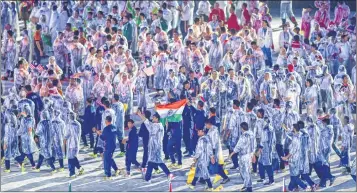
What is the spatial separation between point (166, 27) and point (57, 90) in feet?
30.7

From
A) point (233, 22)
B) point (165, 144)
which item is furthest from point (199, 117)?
point (233, 22)

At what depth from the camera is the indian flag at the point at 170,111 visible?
3027 centimetres

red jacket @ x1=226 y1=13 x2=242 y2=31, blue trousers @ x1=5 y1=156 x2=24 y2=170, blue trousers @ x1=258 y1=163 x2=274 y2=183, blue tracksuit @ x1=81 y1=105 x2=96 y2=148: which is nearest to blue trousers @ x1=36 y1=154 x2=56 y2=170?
blue trousers @ x1=5 y1=156 x2=24 y2=170

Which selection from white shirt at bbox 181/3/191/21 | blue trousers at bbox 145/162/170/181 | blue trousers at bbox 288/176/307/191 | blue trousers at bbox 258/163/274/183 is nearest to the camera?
blue trousers at bbox 288/176/307/191

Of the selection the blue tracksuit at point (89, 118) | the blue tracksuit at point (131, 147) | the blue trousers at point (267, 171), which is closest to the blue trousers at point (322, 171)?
the blue trousers at point (267, 171)

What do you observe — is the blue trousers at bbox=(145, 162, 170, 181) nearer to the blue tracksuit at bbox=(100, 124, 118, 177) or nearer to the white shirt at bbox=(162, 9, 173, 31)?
the blue tracksuit at bbox=(100, 124, 118, 177)

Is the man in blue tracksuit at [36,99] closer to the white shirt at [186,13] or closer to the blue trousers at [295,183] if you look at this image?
the blue trousers at [295,183]

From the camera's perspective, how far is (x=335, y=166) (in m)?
30.6

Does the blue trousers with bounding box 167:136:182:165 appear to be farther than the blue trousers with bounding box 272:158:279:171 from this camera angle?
Yes

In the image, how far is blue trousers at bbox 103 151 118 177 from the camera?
29.1 meters

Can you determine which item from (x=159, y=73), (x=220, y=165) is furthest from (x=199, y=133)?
(x=159, y=73)

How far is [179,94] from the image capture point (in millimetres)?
32531

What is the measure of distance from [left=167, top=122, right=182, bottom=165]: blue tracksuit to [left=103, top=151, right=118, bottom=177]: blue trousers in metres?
1.48

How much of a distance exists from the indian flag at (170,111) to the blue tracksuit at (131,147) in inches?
46.4
